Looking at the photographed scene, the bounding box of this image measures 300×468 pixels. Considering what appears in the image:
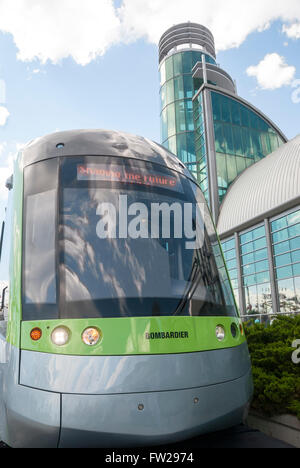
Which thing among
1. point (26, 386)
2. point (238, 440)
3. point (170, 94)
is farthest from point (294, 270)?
point (170, 94)

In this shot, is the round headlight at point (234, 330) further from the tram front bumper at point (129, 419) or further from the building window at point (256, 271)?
the building window at point (256, 271)

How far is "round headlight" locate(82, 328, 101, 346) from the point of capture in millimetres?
2908

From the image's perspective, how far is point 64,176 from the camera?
3652 millimetres

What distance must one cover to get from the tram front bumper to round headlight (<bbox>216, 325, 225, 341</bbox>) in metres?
0.64

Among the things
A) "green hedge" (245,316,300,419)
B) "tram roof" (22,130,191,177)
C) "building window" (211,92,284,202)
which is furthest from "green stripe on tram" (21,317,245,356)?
"building window" (211,92,284,202)

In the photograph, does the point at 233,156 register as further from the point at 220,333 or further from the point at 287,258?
the point at 220,333

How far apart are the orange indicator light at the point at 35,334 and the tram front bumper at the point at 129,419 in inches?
20.9

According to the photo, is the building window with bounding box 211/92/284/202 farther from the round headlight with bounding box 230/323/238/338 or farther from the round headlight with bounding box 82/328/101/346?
the round headlight with bounding box 82/328/101/346

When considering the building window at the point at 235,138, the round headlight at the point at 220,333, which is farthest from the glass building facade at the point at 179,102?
the round headlight at the point at 220,333

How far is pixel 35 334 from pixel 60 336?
0.23m

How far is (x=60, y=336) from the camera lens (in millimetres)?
2936

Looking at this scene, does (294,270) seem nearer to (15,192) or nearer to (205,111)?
(205,111)

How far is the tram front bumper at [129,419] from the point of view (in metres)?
2.67

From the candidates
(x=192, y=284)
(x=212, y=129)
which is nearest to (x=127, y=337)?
(x=192, y=284)
